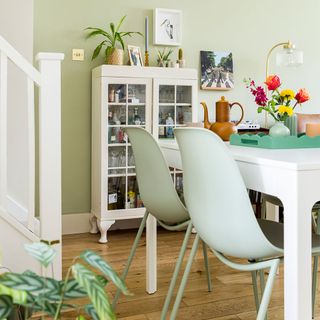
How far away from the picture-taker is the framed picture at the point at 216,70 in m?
4.21

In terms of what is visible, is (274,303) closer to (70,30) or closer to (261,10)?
(70,30)

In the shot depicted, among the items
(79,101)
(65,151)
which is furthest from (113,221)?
(79,101)

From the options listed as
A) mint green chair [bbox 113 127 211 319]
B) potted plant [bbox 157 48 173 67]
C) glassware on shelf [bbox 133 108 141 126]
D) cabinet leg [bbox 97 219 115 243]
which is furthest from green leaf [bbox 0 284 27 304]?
potted plant [bbox 157 48 173 67]

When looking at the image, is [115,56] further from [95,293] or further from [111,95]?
[95,293]

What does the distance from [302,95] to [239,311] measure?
1082 millimetres

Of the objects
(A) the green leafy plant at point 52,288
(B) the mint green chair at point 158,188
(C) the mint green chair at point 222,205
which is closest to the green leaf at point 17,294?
(A) the green leafy plant at point 52,288

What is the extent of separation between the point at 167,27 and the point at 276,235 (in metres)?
2.84

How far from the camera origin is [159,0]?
4035 millimetres

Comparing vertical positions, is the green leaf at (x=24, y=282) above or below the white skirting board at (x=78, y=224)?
above

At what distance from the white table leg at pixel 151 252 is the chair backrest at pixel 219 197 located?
85 cm

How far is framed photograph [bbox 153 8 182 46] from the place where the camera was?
4.00 meters

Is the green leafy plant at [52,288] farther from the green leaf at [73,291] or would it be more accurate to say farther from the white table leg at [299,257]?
the white table leg at [299,257]

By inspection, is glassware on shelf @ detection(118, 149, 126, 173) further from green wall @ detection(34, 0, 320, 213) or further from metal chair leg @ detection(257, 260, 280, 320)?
metal chair leg @ detection(257, 260, 280, 320)

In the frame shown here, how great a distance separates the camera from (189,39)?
4.16 metres
